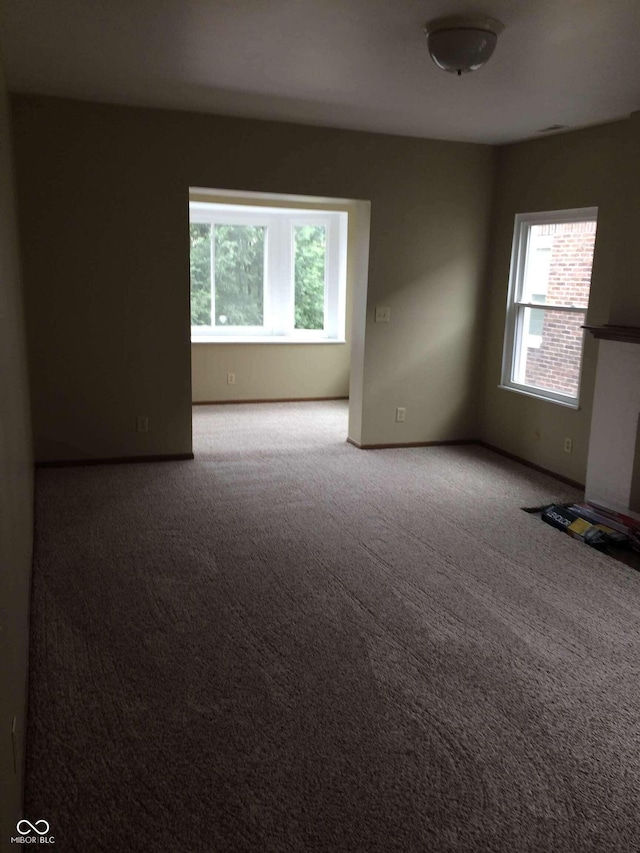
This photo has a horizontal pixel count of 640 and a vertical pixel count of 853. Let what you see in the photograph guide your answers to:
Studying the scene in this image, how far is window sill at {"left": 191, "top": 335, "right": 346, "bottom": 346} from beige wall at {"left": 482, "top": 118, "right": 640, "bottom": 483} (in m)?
Result: 2.43

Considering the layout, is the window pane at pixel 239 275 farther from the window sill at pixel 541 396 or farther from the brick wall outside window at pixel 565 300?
the brick wall outside window at pixel 565 300

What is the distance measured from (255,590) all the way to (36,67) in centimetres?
300

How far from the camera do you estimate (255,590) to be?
3193 millimetres

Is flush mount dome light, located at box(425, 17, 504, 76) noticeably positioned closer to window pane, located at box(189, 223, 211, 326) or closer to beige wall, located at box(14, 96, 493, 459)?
beige wall, located at box(14, 96, 493, 459)

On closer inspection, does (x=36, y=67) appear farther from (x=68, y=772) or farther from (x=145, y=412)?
(x=68, y=772)

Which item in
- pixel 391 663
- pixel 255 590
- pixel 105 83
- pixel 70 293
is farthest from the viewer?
pixel 70 293

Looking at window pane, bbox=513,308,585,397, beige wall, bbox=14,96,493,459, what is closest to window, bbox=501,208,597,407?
window pane, bbox=513,308,585,397

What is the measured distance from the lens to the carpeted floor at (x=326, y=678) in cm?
189

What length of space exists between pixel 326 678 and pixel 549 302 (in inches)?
146

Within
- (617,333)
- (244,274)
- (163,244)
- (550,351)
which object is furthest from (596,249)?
(244,274)

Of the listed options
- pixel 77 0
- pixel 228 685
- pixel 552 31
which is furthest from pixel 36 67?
pixel 228 685

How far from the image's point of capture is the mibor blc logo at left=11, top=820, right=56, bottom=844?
1758 millimetres

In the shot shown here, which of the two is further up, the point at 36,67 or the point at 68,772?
the point at 36,67

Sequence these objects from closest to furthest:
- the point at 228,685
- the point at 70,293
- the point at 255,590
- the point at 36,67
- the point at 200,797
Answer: the point at 200,797 < the point at 228,685 < the point at 255,590 < the point at 36,67 < the point at 70,293
